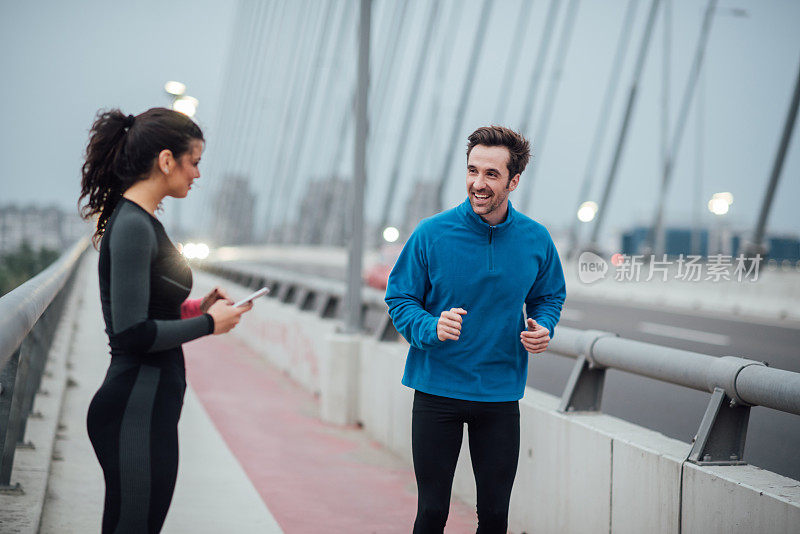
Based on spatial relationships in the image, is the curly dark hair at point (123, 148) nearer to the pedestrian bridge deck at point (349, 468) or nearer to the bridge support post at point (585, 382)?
the pedestrian bridge deck at point (349, 468)

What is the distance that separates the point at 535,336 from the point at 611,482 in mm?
1305

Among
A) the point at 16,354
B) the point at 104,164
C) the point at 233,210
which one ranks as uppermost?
the point at 104,164

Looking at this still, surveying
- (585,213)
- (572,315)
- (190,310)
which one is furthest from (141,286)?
(585,213)

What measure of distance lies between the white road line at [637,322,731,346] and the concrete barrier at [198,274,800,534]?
26.7 ft

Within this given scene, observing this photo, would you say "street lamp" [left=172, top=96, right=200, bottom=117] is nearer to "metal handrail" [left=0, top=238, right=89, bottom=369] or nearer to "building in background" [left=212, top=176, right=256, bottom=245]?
"metal handrail" [left=0, top=238, right=89, bottom=369]

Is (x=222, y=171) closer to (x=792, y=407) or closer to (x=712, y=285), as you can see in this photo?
(x=712, y=285)

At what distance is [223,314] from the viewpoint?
A: 2770 millimetres

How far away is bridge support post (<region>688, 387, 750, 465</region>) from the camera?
3.62 metres

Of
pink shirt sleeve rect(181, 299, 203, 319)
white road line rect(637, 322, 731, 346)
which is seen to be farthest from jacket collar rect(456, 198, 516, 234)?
white road line rect(637, 322, 731, 346)

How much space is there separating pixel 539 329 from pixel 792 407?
981mm

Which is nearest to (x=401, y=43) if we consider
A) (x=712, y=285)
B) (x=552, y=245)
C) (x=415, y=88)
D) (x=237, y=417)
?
(x=415, y=88)

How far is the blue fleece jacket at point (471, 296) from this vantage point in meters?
3.27

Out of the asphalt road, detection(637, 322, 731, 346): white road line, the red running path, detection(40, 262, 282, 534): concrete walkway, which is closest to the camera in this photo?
detection(40, 262, 282, 534): concrete walkway

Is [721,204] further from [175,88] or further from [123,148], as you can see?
[123,148]
